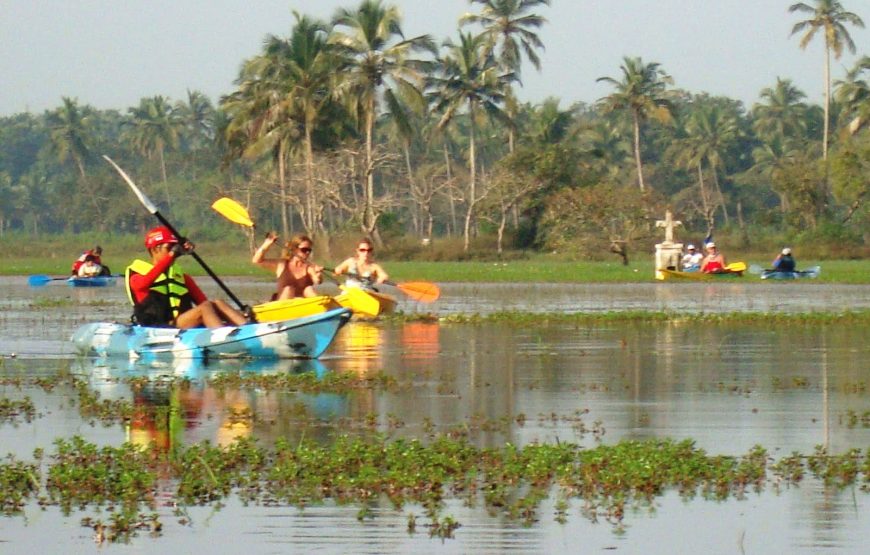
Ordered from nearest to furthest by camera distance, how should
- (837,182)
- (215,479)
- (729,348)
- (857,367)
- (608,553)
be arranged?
1. (608,553)
2. (215,479)
3. (857,367)
4. (729,348)
5. (837,182)

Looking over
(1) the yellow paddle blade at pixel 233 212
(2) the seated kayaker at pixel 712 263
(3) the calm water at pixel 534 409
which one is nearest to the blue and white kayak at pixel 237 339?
(3) the calm water at pixel 534 409

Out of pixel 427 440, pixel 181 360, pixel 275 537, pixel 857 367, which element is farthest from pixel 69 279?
pixel 275 537

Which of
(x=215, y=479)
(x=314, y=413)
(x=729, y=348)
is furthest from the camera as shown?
(x=729, y=348)

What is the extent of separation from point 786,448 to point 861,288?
29.7 metres

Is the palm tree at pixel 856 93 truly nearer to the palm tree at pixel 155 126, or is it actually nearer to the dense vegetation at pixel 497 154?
the dense vegetation at pixel 497 154

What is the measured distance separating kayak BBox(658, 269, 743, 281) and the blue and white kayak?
27.8 metres

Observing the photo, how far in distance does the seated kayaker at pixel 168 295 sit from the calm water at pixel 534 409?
687 millimetres

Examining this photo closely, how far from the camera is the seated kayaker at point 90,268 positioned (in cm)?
4334

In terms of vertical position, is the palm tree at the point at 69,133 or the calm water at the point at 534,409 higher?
the palm tree at the point at 69,133

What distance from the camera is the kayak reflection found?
41.0ft

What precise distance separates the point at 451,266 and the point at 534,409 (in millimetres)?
45718

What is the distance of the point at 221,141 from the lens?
83.0 m

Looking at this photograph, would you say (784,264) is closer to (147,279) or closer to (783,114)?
(147,279)

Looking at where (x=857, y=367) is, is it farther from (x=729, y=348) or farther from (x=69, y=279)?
(x=69, y=279)
